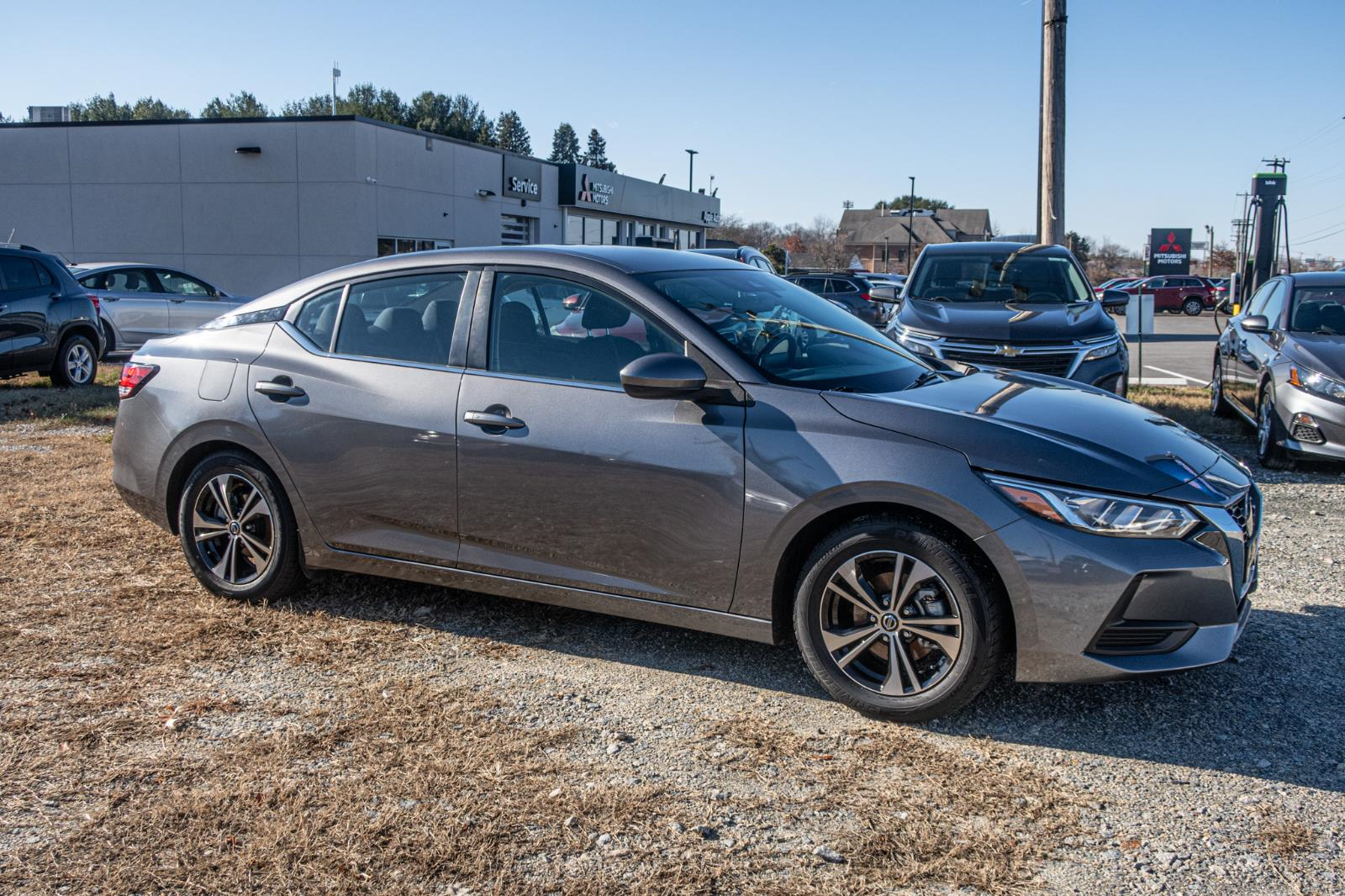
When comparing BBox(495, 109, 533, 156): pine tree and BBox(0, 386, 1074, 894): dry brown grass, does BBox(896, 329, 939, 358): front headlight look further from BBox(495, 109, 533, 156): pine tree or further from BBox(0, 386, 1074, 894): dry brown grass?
BBox(495, 109, 533, 156): pine tree

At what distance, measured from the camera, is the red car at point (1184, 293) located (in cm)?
4622

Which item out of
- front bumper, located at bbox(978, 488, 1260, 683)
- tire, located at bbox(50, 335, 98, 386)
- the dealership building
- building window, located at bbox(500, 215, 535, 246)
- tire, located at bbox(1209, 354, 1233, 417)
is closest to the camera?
front bumper, located at bbox(978, 488, 1260, 683)

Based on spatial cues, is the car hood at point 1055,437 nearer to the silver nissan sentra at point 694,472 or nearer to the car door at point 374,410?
the silver nissan sentra at point 694,472

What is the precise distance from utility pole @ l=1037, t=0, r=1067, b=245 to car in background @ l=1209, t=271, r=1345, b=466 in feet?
10.4

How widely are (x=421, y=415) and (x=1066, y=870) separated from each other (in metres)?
2.98

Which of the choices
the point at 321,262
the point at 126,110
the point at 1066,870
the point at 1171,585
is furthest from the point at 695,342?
the point at 126,110

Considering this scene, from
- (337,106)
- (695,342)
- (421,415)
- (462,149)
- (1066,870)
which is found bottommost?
(1066,870)

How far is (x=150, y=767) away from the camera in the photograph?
362cm

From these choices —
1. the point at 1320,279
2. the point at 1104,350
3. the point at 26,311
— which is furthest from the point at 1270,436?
the point at 26,311

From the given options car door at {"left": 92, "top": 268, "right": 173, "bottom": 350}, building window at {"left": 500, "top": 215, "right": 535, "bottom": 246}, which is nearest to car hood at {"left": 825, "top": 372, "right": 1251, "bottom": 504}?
car door at {"left": 92, "top": 268, "right": 173, "bottom": 350}

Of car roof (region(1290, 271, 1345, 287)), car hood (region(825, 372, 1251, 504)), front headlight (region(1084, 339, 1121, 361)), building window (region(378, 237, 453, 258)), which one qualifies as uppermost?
building window (region(378, 237, 453, 258))

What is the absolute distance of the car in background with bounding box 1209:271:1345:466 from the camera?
856 centimetres

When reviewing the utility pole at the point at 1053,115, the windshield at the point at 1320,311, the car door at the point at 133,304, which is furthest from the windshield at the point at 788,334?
the car door at the point at 133,304

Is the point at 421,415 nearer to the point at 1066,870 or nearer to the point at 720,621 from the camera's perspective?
the point at 720,621
